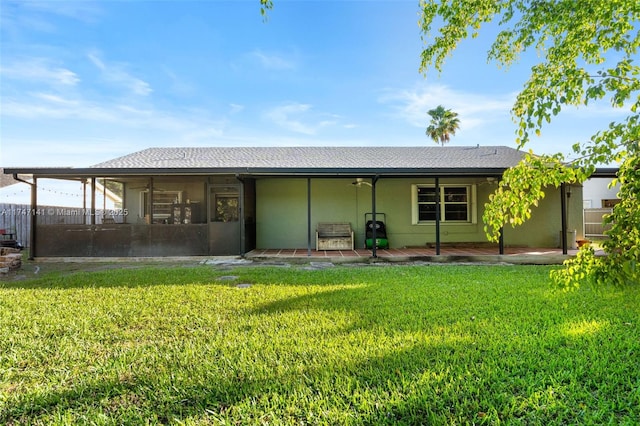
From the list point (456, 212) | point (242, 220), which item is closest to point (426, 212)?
point (456, 212)

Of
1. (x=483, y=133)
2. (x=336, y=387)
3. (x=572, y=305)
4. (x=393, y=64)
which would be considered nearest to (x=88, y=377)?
(x=336, y=387)

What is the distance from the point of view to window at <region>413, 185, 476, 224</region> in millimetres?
10492

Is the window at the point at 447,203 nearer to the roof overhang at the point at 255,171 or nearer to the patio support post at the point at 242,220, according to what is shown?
the roof overhang at the point at 255,171

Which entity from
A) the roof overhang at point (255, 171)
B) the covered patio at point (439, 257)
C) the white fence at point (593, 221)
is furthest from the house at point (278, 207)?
the white fence at point (593, 221)

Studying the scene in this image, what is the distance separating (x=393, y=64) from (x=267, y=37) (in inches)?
165

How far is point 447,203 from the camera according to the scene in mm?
10508

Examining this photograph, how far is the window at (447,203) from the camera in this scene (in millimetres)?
10492

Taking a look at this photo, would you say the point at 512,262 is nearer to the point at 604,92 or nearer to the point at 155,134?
the point at 604,92

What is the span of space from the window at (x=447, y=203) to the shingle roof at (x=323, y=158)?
0.94 meters

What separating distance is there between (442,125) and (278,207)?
845 inches

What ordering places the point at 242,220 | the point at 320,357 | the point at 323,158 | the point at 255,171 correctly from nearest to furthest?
the point at 320,357 → the point at 255,171 → the point at 242,220 → the point at 323,158

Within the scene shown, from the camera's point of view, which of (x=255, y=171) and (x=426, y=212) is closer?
(x=255, y=171)

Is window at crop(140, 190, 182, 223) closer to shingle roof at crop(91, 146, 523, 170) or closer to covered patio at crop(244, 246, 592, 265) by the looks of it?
shingle roof at crop(91, 146, 523, 170)

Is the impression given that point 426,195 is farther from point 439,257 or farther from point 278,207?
point 278,207
